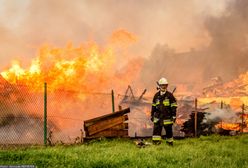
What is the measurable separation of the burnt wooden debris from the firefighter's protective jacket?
104 inches

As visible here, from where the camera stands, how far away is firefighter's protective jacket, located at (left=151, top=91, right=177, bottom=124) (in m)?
13.8

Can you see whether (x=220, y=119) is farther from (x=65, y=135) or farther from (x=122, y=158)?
(x=122, y=158)

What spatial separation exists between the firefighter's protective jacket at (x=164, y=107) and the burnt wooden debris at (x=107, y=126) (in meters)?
2.63

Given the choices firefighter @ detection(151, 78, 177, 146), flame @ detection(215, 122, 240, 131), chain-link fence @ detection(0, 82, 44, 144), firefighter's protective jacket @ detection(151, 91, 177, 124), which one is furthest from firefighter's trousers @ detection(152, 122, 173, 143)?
flame @ detection(215, 122, 240, 131)

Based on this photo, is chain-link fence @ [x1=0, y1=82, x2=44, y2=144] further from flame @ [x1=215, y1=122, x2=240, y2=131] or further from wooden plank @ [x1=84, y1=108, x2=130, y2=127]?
flame @ [x1=215, y1=122, x2=240, y2=131]

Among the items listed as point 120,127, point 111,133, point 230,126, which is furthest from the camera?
point 230,126

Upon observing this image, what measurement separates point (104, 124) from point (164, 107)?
10.3 feet

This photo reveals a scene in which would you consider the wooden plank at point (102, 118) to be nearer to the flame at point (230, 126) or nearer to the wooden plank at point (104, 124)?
the wooden plank at point (104, 124)

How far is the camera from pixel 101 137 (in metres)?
15.5

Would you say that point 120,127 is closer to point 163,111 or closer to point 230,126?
point 163,111

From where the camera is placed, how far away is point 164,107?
45.3 ft

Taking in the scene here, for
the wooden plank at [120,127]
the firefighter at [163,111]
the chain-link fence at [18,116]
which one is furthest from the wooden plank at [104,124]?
the chain-link fence at [18,116]

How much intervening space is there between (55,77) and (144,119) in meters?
19.3

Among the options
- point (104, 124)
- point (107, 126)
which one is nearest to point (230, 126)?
point (107, 126)
